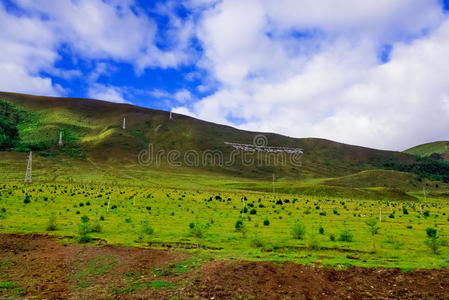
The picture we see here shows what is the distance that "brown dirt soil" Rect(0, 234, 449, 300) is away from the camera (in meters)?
12.6

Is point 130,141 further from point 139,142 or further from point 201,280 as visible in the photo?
point 201,280

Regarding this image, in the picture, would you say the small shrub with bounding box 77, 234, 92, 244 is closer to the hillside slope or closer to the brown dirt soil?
the brown dirt soil

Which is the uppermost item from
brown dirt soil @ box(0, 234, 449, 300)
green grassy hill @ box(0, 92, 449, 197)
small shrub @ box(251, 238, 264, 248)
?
green grassy hill @ box(0, 92, 449, 197)

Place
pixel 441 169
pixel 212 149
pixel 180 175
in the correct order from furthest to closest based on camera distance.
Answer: pixel 441 169, pixel 212 149, pixel 180 175

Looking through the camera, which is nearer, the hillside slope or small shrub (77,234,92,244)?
small shrub (77,234,92,244)

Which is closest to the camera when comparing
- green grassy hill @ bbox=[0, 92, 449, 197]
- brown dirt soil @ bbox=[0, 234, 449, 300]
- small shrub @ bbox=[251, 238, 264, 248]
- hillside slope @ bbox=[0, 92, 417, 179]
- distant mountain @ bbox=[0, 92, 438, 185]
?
brown dirt soil @ bbox=[0, 234, 449, 300]

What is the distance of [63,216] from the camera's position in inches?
1252

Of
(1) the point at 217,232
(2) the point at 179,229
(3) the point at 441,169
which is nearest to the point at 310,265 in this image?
Answer: (1) the point at 217,232

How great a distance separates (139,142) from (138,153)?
12762 mm

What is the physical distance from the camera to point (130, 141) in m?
166

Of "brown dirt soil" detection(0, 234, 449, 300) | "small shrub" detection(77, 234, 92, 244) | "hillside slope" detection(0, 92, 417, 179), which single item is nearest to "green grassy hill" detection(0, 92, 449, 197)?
"hillside slope" detection(0, 92, 417, 179)

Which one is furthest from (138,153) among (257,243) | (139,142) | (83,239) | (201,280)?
(201,280)

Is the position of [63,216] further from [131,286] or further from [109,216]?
[131,286]

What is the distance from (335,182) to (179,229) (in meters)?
124
